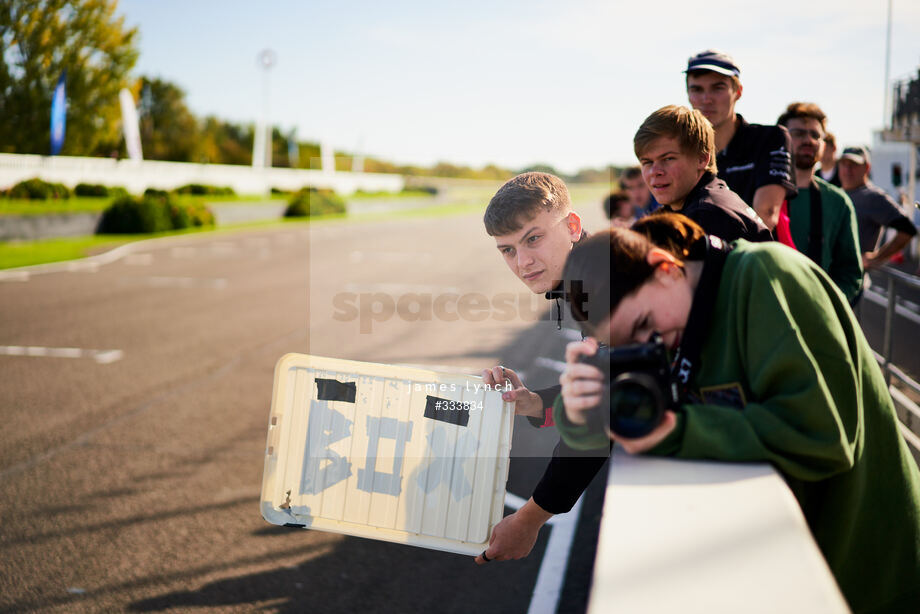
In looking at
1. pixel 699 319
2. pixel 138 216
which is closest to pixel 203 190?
pixel 138 216

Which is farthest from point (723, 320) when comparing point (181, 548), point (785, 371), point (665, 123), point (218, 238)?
point (218, 238)

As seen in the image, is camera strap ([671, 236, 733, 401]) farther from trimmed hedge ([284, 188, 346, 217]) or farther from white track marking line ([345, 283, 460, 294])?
trimmed hedge ([284, 188, 346, 217])

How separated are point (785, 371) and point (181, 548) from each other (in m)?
3.78

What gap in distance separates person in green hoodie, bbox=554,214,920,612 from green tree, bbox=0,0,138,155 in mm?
36601

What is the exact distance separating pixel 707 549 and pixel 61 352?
9.36 meters

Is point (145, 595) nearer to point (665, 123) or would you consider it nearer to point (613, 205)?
point (665, 123)

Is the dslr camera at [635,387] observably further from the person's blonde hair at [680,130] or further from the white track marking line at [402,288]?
the white track marking line at [402,288]

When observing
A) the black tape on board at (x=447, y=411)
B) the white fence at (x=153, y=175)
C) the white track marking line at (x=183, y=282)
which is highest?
the white fence at (x=153, y=175)

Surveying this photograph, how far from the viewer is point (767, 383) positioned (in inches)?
56.4

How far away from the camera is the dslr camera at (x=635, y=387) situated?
1.37 metres

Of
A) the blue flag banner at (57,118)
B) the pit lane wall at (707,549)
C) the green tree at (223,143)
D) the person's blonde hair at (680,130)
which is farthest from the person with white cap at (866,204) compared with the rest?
the green tree at (223,143)

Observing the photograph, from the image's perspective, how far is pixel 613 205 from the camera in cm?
991

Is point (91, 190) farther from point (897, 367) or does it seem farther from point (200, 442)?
point (897, 367)

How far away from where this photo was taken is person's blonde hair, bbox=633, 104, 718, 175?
2.64 metres
